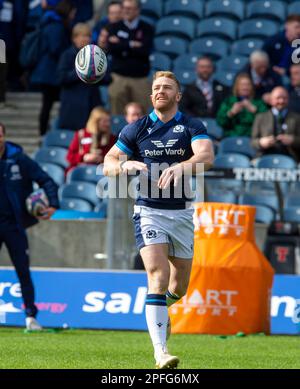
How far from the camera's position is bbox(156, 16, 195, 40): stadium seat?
70.9 ft

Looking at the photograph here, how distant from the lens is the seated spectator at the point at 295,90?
18047 mm

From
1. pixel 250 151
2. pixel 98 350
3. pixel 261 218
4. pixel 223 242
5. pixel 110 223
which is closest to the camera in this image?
pixel 98 350

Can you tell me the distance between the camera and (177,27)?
21.6 m

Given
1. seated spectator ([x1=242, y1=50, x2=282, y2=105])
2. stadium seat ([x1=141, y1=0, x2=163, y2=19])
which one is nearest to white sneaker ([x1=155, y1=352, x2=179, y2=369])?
seated spectator ([x1=242, y1=50, x2=282, y2=105])

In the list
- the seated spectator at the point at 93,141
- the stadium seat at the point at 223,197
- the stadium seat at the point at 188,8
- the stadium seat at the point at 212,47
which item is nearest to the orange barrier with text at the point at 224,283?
the stadium seat at the point at 223,197

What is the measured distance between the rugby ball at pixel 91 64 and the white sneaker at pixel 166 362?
3.02 metres

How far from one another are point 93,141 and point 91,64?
635 cm

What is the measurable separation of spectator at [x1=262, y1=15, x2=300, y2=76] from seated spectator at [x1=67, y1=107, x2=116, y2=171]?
3.51 m

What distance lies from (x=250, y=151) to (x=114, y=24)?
3.20 metres

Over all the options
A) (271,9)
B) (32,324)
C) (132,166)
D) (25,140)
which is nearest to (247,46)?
(271,9)

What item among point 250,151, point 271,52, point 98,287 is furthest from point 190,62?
point 98,287

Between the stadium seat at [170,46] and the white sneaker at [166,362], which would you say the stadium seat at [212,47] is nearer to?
the stadium seat at [170,46]

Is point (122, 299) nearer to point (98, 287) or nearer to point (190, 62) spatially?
point (98, 287)

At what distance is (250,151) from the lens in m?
18.4
